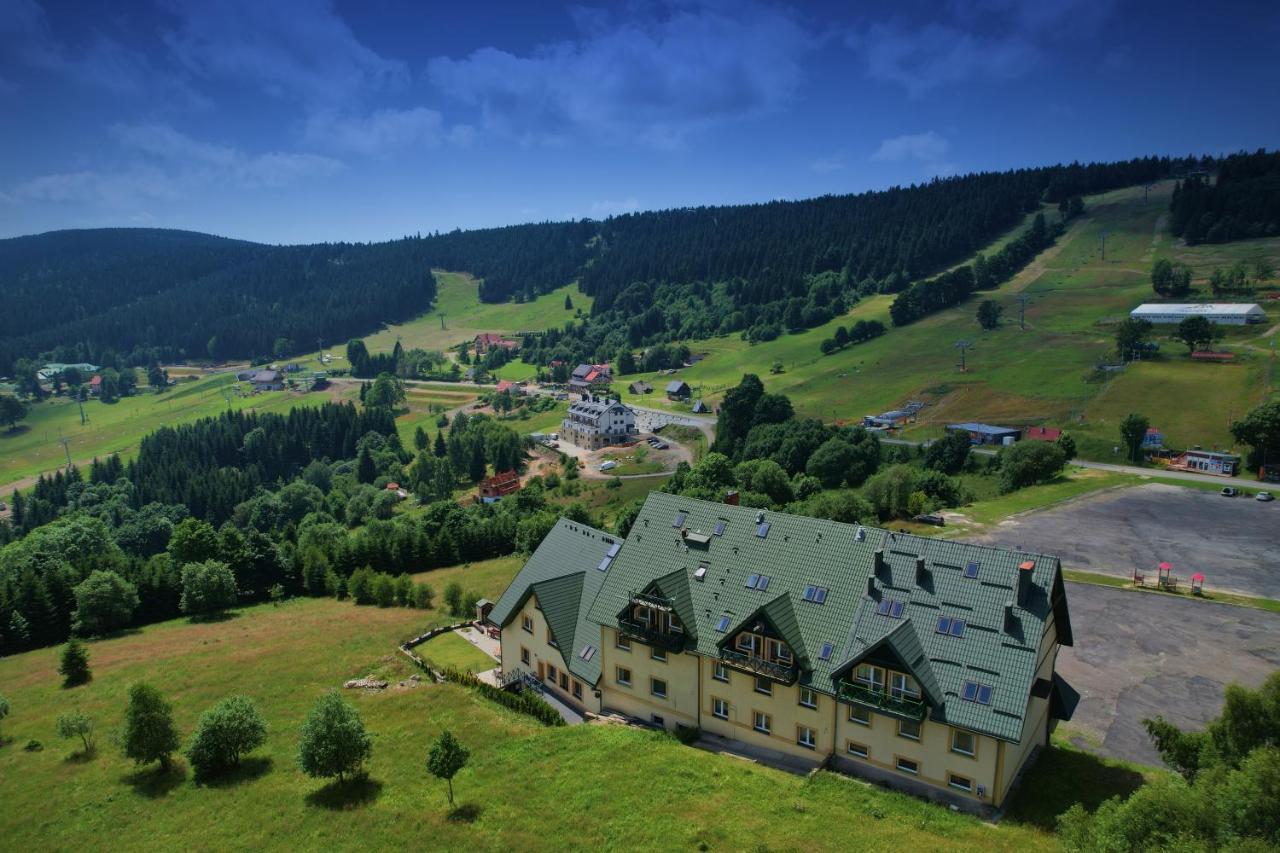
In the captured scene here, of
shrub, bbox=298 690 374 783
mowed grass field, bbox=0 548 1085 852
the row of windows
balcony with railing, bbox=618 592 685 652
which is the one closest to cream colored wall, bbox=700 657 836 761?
the row of windows

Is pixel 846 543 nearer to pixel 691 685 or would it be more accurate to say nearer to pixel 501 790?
pixel 691 685

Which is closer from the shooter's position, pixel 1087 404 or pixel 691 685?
pixel 691 685

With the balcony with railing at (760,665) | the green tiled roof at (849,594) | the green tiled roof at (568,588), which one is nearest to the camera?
the green tiled roof at (849,594)

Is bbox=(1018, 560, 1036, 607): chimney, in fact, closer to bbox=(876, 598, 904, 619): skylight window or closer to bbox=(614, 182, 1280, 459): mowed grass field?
bbox=(876, 598, 904, 619): skylight window

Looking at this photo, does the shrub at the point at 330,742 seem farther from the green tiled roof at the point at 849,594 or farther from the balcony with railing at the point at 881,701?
the balcony with railing at the point at 881,701

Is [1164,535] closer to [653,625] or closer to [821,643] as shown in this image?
[821,643]

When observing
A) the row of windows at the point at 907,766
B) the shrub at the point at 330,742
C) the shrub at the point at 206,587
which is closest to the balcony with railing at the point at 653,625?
Answer: the row of windows at the point at 907,766

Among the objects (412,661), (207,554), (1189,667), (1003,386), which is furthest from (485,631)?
(1003,386)
